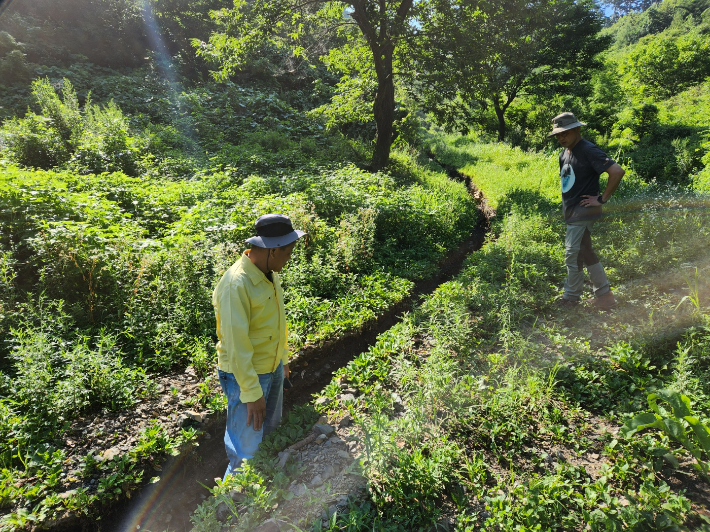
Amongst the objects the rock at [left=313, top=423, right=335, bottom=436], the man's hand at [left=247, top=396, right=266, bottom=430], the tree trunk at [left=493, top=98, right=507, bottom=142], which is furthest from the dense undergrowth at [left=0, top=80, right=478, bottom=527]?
the tree trunk at [left=493, top=98, right=507, bottom=142]

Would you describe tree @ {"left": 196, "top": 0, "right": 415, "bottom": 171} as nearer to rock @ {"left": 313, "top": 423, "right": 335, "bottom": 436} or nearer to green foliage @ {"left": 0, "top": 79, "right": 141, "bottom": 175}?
green foliage @ {"left": 0, "top": 79, "right": 141, "bottom": 175}

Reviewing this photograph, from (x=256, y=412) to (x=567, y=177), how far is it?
466 centimetres

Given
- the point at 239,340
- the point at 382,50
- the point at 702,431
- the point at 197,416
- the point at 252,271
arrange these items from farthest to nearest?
the point at 382,50 < the point at 197,416 < the point at 252,271 < the point at 239,340 < the point at 702,431

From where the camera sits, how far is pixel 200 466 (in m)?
3.46

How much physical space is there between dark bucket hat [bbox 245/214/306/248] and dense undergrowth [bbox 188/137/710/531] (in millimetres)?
1691

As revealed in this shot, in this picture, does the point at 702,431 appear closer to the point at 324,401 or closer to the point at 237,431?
the point at 324,401

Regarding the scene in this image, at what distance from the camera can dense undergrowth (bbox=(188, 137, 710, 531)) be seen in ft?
7.92

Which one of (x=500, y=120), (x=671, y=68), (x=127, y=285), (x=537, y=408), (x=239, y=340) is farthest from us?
(x=671, y=68)

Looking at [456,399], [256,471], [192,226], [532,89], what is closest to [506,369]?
[456,399]

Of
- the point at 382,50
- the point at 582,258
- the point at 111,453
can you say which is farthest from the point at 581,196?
the point at 382,50

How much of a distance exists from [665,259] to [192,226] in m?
7.71

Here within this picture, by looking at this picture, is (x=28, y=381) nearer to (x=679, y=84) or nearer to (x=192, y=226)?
(x=192, y=226)

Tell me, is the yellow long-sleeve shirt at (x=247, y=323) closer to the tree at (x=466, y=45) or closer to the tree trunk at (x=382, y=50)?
the tree trunk at (x=382, y=50)

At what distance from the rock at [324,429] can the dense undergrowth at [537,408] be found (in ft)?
0.54
